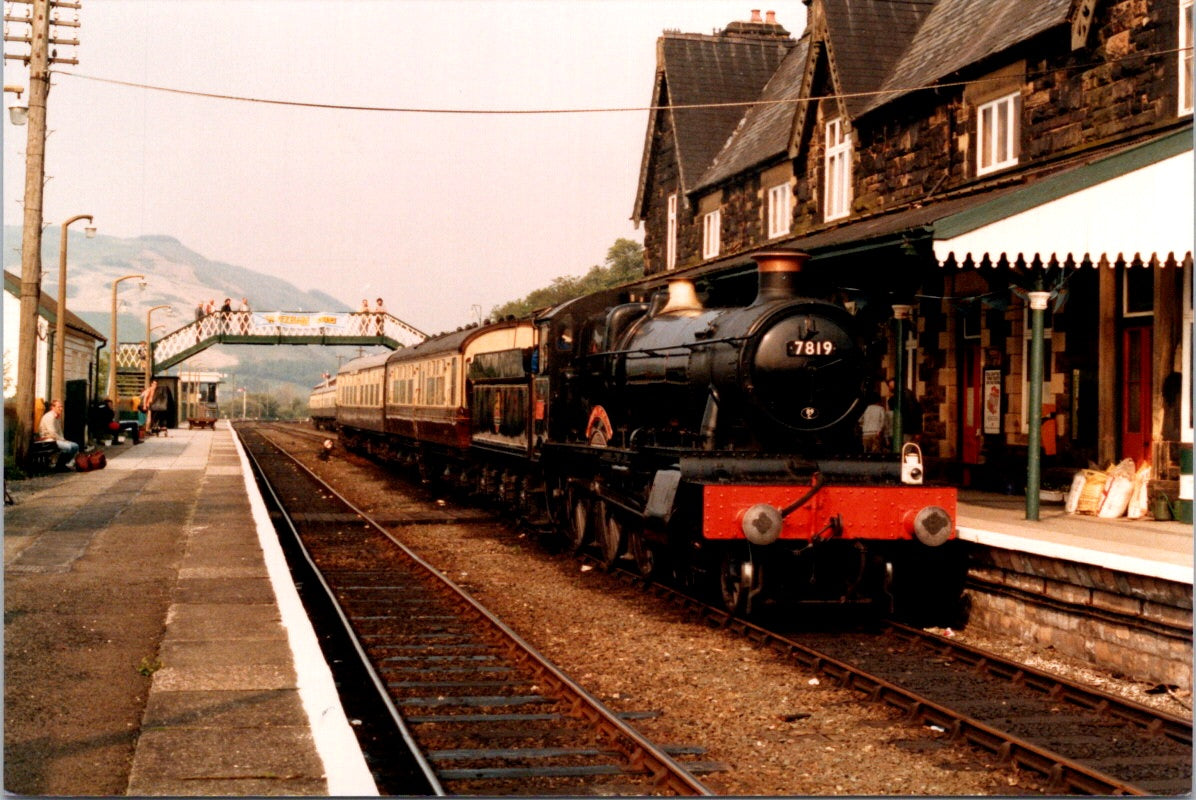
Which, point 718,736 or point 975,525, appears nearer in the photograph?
point 718,736

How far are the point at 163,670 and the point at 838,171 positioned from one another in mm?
15872

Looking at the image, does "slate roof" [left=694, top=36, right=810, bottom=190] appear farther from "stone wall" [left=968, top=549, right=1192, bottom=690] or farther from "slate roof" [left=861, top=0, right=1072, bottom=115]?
"stone wall" [left=968, top=549, right=1192, bottom=690]

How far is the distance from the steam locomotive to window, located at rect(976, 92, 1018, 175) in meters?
5.60

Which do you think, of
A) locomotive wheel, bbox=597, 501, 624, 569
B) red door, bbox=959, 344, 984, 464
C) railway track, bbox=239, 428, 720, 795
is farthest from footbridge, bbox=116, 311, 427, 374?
railway track, bbox=239, 428, 720, 795

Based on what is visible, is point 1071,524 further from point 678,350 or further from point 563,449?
point 563,449

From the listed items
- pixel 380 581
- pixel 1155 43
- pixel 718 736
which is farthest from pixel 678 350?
pixel 1155 43

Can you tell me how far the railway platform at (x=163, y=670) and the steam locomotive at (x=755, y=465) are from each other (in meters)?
3.18

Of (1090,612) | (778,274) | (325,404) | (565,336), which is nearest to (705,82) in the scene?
(565,336)

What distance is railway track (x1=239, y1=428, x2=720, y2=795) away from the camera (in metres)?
5.97

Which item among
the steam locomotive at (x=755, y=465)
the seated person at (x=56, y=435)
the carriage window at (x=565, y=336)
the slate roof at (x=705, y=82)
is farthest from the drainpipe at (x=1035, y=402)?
the seated person at (x=56, y=435)

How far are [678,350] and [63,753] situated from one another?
6646 millimetres

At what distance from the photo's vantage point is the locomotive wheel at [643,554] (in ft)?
38.8

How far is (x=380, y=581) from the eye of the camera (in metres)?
12.5

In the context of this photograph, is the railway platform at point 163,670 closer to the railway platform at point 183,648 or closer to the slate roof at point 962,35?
the railway platform at point 183,648
